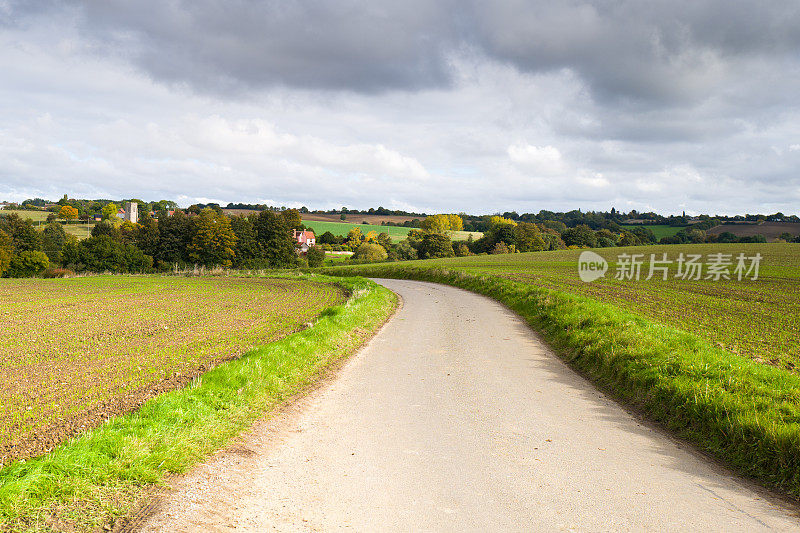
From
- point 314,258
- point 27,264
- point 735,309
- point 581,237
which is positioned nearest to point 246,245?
point 314,258

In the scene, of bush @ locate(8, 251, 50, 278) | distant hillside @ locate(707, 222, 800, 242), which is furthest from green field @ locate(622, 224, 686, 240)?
bush @ locate(8, 251, 50, 278)

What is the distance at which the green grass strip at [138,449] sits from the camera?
3.99 m

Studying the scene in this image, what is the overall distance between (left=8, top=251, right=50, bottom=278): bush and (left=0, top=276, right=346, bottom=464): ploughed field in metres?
56.3

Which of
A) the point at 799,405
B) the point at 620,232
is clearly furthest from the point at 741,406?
the point at 620,232

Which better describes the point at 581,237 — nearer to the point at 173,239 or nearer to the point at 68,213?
the point at 173,239

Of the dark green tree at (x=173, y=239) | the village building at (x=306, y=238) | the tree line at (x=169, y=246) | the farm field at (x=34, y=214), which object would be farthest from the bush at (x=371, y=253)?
the farm field at (x=34, y=214)

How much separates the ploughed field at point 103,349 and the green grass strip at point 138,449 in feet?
2.73

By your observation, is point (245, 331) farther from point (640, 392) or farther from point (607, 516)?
point (607, 516)

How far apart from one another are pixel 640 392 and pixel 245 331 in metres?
10.6

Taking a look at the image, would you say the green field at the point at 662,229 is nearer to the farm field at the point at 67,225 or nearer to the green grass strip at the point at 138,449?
the green grass strip at the point at 138,449

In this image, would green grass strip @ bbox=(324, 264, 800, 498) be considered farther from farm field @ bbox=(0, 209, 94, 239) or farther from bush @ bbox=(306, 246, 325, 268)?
farm field @ bbox=(0, 209, 94, 239)

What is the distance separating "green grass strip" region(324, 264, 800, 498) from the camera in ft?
18.4

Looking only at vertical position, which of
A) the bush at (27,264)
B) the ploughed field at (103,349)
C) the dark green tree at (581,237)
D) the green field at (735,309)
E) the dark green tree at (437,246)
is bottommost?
the bush at (27,264)

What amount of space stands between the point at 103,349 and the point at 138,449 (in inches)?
300
